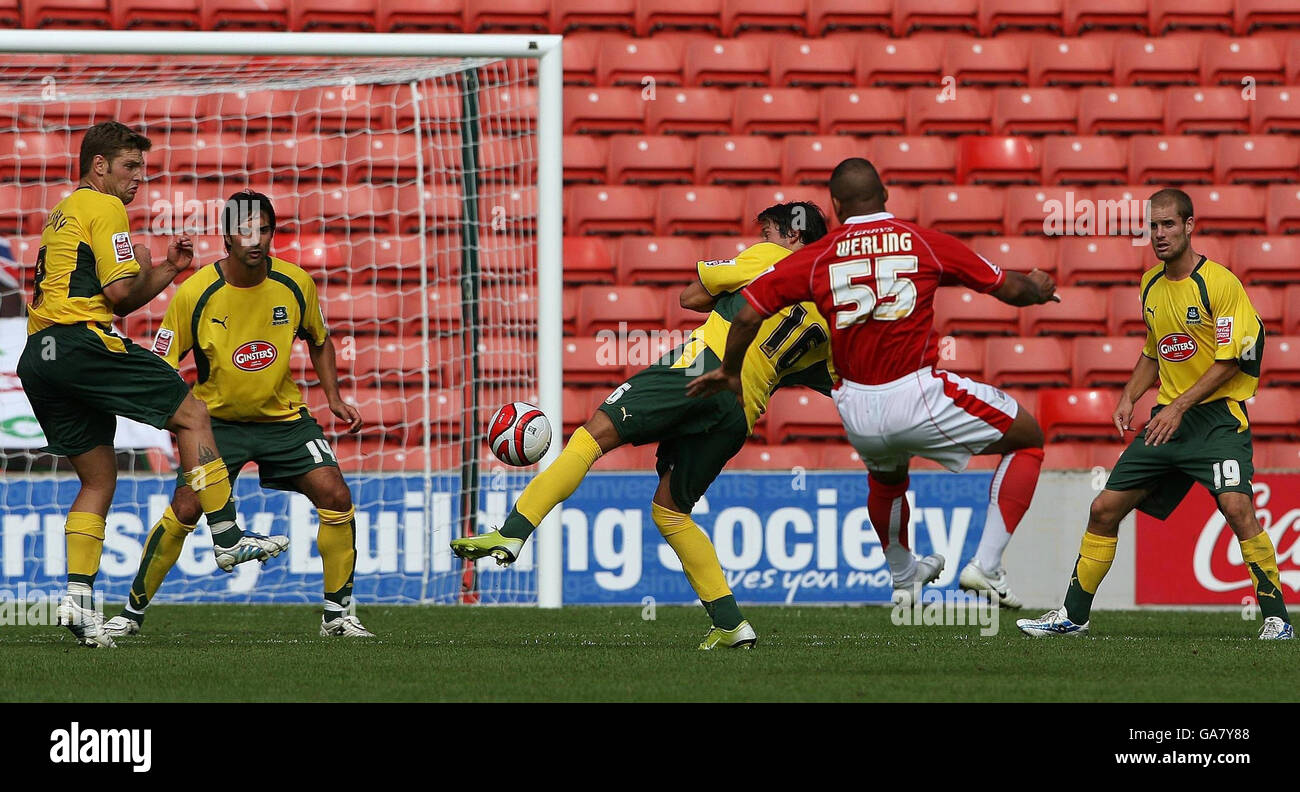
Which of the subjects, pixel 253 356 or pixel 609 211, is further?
pixel 609 211

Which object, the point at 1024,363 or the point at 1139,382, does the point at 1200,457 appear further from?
the point at 1024,363

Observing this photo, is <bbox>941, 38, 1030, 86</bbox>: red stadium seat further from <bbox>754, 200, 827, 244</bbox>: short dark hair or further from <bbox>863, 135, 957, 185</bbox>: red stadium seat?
<bbox>754, 200, 827, 244</bbox>: short dark hair

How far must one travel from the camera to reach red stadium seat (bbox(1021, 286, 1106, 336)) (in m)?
12.3

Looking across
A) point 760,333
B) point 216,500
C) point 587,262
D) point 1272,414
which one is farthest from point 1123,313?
point 216,500

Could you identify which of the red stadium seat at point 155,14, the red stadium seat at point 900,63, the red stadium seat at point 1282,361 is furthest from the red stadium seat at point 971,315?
the red stadium seat at point 155,14

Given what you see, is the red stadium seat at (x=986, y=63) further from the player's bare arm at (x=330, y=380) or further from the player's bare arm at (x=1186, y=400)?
the player's bare arm at (x=330, y=380)

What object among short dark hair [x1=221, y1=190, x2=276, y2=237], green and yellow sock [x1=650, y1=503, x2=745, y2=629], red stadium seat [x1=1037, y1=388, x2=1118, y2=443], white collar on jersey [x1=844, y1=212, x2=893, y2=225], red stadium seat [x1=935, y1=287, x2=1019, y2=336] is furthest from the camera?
red stadium seat [x1=935, y1=287, x2=1019, y2=336]

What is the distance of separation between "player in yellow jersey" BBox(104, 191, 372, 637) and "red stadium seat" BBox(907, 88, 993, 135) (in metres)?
7.27

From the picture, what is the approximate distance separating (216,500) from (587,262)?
6247 millimetres

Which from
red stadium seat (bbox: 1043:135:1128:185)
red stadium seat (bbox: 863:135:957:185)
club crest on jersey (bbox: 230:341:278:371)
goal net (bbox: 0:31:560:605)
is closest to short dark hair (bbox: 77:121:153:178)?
club crest on jersey (bbox: 230:341:278:371)

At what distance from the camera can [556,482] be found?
627cm

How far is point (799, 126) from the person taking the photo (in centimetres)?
1320

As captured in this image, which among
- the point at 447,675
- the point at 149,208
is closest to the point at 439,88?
the point at 149,208

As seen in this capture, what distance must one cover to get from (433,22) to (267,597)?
18.5 ft
